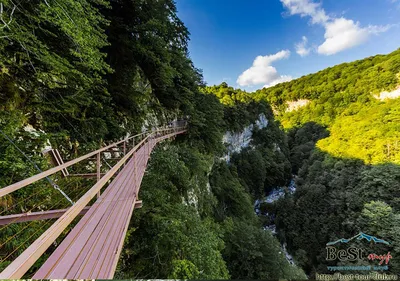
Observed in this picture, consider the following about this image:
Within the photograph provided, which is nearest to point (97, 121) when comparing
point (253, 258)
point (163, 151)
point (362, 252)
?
point (163, 151)

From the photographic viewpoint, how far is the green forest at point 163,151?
150 inches

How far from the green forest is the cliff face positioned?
1299mm

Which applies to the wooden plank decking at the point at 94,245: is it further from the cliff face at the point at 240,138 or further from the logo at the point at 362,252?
the cliff face at the point at 240,138

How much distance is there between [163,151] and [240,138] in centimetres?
3068

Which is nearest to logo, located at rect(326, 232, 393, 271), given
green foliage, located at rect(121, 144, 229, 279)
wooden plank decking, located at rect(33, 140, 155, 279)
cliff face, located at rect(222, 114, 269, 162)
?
cliff face, located at rect(222, 114, 269, 162)

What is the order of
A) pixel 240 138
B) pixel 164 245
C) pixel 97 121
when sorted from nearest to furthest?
A: pixel 164 245
pixel 97 121
pixel 240 138

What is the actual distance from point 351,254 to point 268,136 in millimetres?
28650

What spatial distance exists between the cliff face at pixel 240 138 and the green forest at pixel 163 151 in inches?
51.2

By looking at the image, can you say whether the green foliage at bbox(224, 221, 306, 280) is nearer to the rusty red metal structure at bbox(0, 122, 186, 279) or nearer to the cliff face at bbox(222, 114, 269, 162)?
the rusty red metal structure at bbox(0, 122, 186, 279)

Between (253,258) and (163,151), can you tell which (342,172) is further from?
(163,151)

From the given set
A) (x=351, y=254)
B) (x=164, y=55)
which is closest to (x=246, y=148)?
(x=351, y=254)

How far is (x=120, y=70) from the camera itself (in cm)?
984

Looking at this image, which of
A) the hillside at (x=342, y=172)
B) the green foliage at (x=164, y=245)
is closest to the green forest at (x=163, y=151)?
the green foliage at (x=164, y=245)

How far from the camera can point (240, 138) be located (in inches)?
Answer: 1523
